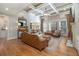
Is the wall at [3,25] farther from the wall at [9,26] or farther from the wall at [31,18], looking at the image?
the wall at [31,18]

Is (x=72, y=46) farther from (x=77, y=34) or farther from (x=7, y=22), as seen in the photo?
(x=7, y=22)

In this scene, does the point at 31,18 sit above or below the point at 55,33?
above

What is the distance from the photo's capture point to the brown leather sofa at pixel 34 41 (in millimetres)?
2090

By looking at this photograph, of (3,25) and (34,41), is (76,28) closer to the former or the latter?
(34,41)

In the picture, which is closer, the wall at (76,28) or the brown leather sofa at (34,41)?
the wall at (76,28)

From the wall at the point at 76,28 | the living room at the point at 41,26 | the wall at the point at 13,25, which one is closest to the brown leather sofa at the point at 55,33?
the living room at the point at 41,26

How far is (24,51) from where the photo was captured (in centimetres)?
202

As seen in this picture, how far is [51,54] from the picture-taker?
201 centimetres

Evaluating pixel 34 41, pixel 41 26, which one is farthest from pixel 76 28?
pixel 34 41

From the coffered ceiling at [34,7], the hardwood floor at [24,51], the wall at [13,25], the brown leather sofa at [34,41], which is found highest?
the coffered ceiling at [34,7]

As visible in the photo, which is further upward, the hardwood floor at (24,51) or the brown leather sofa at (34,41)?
the brown leather sofa at (34,41)

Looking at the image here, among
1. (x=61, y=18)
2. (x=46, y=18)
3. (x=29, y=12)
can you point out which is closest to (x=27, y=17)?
(x=29, y=12)

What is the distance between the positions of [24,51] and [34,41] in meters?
0.33

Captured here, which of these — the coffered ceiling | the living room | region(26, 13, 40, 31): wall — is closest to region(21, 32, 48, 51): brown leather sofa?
the living room
